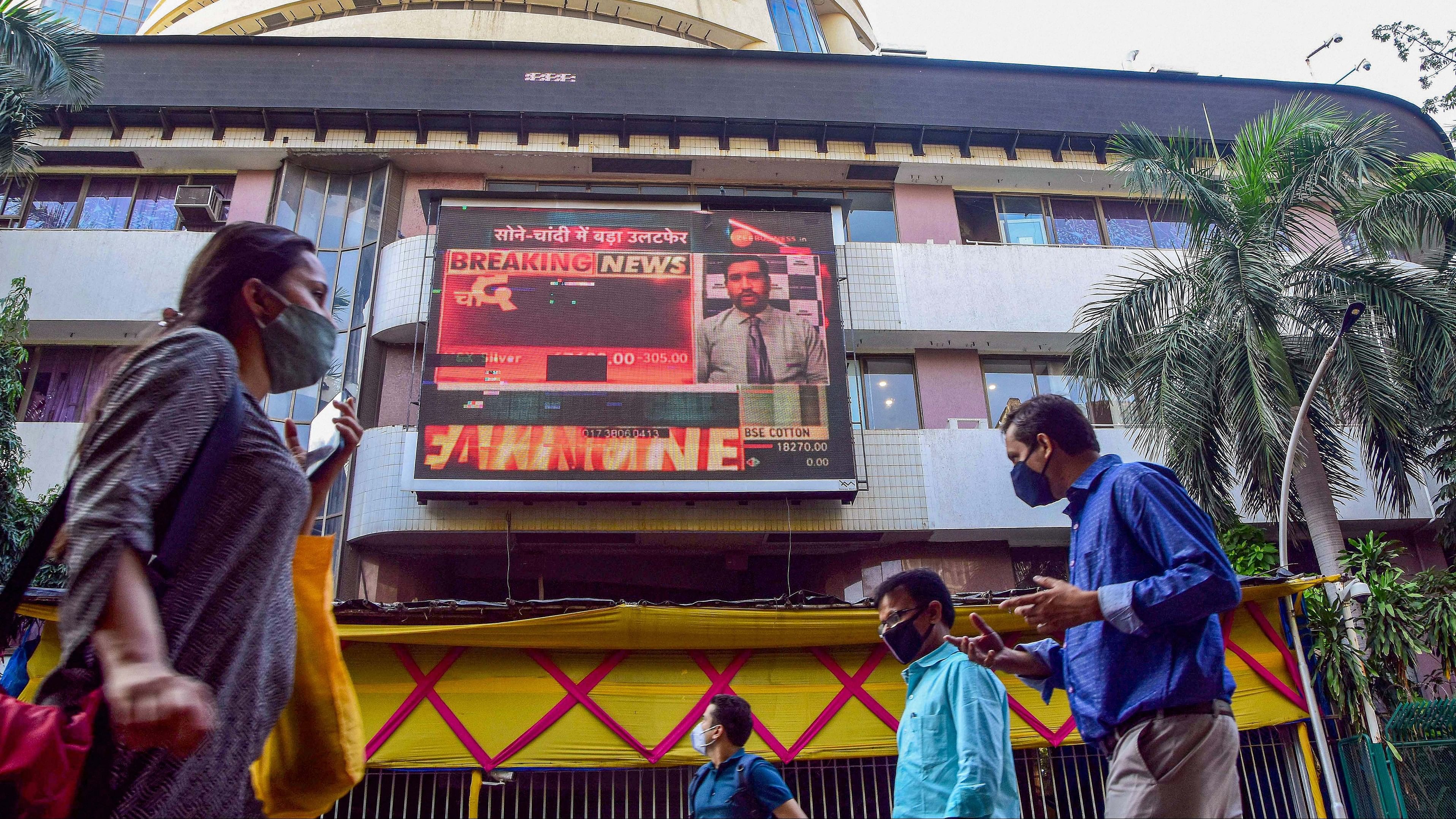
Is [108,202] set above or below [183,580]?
above


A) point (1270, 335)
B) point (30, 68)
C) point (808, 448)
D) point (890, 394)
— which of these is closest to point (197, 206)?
point (30, 68)

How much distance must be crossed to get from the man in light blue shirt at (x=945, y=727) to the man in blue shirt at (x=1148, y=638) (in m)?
0.49

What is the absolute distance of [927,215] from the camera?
1708 cm

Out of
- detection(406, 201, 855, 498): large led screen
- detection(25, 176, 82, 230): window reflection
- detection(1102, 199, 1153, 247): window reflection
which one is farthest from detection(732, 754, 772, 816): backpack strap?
detection(25, 176, 82, 230): window reflection

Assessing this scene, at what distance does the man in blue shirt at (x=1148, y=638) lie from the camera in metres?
2.44

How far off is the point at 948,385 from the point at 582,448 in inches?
250

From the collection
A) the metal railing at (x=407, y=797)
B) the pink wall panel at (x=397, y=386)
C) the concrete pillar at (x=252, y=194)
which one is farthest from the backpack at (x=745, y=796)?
Result: the concrete pillar at (x=252, y=194)

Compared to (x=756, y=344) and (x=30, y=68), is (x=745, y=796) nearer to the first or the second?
(x=756, y=344)

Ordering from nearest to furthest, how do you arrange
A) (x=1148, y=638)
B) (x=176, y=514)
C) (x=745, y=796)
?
(x=176, y=514) < (x=1148, y=638) < (x=745, y=796)

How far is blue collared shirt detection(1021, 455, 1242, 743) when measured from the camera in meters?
2.45

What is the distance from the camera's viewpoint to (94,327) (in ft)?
48.9

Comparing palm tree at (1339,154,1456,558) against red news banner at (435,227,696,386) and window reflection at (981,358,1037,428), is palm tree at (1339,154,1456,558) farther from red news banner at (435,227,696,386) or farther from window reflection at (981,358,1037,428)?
red news banner at (435,227,696,386)

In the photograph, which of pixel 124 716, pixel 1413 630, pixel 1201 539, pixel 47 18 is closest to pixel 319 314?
pixel 124 716

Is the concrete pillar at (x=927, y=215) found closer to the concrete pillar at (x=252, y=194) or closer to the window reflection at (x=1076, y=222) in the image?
the window reflection at (x=1076, y=222)
